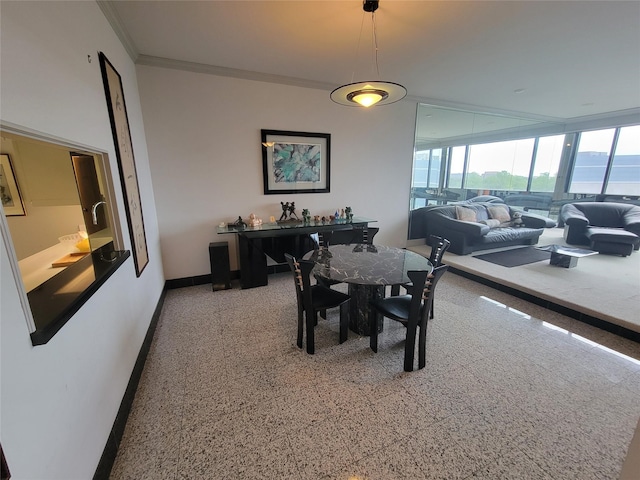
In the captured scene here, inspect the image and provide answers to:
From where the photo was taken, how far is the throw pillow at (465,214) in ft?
16.7

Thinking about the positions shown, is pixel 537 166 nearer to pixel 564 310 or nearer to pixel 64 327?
pixel 564 310

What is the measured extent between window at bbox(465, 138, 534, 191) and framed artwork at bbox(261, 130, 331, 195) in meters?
3.32

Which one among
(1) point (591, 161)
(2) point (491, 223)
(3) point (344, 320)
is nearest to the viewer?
(3) point (344, 320)

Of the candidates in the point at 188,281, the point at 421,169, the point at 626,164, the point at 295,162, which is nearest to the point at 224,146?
the point at 295,162

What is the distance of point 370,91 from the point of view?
2.20m

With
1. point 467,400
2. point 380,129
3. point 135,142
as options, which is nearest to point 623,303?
point 467,400

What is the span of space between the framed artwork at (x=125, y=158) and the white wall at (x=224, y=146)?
83 cm

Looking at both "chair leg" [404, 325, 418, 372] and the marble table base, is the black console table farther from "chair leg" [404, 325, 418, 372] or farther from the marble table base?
"chair leg" [404, 325, 418, 372]

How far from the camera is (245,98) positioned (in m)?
3.55

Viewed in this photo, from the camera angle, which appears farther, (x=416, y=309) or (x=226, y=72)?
(x=226, y=72)

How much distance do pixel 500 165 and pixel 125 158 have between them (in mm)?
6580

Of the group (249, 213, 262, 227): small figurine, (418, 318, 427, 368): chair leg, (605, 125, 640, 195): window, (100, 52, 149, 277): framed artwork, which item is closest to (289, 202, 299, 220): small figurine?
(249, 213, 262, 227): small figurine

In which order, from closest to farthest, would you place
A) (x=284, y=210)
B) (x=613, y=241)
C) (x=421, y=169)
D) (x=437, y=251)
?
(x=437, y=251) → (x=284, y=210) → (x=613, y=241) → (x=421, y=169)

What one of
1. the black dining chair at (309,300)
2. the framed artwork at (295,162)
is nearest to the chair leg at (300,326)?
the black dining chair at (309,300)
